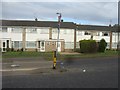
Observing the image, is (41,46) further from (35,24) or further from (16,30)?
(16,30)

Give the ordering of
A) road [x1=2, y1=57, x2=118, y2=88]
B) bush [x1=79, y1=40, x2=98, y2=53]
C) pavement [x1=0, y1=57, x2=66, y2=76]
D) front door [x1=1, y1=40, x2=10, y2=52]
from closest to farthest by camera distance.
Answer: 1. road [x1=2, y1=57, x2=118, y2=88]
2. pavement [x1=0, y1=57, x2=66, y2=76]
3. bush [x1=79, y1=40, x2=98, y2=53]
4. front door [x1=1, y1=40, x2=10, y2=52]

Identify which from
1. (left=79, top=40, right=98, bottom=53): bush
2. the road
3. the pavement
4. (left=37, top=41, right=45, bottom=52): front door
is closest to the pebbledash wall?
(left=37, top=41, right=45, bottom=52): front door

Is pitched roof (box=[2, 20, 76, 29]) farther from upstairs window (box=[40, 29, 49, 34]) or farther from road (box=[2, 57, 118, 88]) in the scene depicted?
road (box=[2, 57, 118, 88])

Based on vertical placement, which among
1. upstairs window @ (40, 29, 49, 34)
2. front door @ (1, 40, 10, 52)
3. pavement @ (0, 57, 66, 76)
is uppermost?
upstairs window @ (40, 29, 49, 34)

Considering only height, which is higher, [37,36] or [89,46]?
[37,36]

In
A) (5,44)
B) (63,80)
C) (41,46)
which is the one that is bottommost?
(63,80)

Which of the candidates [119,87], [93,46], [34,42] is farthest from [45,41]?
[119,87]

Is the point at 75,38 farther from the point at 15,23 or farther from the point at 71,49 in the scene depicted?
the point at 15,23

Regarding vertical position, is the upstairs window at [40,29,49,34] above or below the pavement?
above

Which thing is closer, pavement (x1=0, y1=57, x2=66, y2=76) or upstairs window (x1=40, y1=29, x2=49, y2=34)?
pavement (x1=0, y1=57, x2=66, y2=76)

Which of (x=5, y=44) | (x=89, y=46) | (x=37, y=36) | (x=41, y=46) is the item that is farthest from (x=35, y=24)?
(x=89, y=46)

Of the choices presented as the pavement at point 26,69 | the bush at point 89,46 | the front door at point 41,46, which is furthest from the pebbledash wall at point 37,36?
the pavement at point 26,69

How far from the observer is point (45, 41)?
181 feet

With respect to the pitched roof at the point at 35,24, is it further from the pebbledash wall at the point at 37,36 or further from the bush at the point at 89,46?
the bush at the point at 89,46
